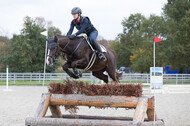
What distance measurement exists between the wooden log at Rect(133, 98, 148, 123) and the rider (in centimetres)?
159

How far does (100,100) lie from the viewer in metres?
4.98

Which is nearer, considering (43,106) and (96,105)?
(96,105)

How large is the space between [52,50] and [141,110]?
2183mm

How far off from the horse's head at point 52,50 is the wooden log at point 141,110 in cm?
195

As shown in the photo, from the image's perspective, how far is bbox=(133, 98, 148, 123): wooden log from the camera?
15.4ft

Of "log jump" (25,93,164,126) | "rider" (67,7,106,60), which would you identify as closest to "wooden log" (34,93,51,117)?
"log jump" (25,93,164,126)

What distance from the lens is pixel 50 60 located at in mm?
5309

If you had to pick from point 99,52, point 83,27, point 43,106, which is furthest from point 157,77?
point 43,106

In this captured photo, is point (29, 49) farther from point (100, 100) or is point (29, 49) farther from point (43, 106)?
point (100, 100)

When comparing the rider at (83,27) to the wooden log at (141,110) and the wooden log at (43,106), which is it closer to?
the wooden log at (43,106)

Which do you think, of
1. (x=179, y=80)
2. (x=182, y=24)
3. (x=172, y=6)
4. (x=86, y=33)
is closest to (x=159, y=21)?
(x=172, y=6)

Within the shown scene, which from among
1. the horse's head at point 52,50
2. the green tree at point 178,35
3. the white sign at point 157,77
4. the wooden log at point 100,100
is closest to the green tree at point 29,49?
the green tree at point 178,35

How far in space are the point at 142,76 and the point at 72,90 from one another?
18.7m

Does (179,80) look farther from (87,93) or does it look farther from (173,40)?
(87,93)
